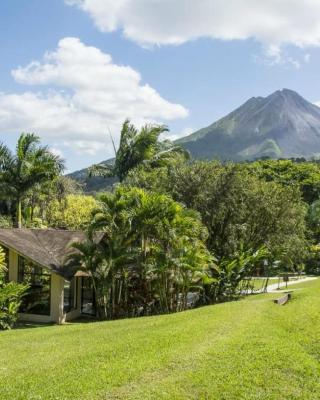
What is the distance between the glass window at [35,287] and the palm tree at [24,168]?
18.2 feet

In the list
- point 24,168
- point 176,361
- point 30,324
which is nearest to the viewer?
point 176,361

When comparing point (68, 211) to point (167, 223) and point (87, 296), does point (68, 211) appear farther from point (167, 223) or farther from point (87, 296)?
point (167, 223)

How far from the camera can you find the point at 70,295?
2258 cm

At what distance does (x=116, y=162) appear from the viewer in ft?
98.6

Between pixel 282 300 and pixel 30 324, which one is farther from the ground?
pixel 282 300

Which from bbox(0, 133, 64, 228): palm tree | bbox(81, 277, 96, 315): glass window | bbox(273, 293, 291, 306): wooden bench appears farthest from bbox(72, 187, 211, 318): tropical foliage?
bbox(0, 133, 64, 228): palm tree

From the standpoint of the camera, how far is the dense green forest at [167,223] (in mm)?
20656

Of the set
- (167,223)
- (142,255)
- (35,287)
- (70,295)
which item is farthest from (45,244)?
(167,223)

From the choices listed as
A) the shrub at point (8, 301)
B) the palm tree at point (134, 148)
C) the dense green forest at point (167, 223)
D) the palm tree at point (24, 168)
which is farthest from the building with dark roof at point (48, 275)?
the palm tree at point (134, 148)

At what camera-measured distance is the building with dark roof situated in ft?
68.7

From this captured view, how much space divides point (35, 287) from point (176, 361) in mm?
12933

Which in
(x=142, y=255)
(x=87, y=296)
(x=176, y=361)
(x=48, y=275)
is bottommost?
(x=87, y=296)

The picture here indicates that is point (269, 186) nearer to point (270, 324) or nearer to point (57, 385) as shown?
point (270, 324)

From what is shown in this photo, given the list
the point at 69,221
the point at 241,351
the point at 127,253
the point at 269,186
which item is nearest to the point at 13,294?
the point at 127,253
